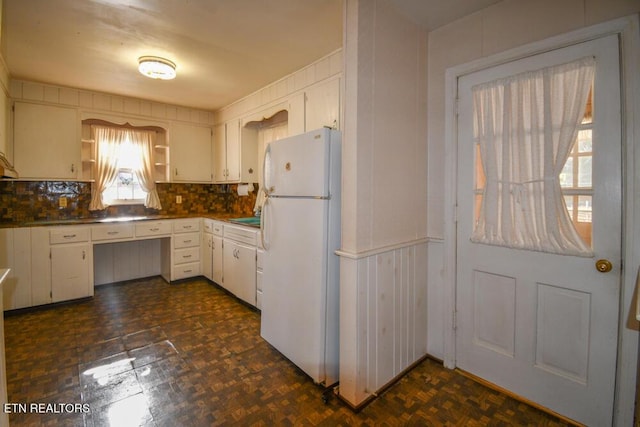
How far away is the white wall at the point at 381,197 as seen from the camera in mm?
1741

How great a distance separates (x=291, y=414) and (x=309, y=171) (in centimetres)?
144

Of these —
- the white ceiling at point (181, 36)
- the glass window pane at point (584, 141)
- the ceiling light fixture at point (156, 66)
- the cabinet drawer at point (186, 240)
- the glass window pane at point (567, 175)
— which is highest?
the white ceiling at point (181, 36)

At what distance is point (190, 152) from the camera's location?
174 inches

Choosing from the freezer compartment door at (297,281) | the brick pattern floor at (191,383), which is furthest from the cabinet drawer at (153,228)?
the freezer compartment door at (297,281)

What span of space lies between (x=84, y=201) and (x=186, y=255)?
143 centimetres

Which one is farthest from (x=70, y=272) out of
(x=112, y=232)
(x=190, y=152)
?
(x=190, y=152)

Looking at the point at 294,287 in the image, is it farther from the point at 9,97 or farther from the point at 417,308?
the point at 9,97

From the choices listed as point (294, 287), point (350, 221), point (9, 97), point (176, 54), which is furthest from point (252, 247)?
point (9, 97)

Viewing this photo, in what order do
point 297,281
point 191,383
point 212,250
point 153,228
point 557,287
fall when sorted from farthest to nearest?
point 212,250 < point 153,228 < point 297,281 < point 191,383 < point 557,287

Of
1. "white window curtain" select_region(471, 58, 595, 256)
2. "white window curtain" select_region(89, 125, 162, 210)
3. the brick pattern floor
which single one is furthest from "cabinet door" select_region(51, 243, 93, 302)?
"white window curtain" select_region(471, 58, 595, 256)

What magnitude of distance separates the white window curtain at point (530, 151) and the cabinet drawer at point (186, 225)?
351 centimetres

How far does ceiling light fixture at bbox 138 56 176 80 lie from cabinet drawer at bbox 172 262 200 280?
7.82 feet

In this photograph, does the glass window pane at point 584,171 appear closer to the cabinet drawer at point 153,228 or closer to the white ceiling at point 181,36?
the white ceiling at point 181,36

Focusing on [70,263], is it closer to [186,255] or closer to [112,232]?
[112,232]
